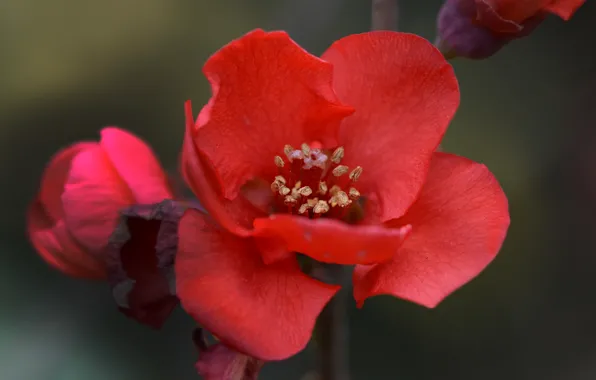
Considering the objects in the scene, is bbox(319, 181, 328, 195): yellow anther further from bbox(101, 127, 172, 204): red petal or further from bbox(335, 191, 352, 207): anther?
bbox(101, 127, 172, 204): red petal

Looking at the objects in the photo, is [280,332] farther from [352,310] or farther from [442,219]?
[352,310]

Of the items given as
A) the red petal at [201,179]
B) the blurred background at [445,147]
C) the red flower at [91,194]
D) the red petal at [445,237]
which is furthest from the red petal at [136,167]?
the blurred background at [445,147]

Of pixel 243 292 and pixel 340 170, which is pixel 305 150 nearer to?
pixel 340 170

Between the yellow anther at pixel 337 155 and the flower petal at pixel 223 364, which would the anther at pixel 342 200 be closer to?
the yellow anther at pixel 337 155

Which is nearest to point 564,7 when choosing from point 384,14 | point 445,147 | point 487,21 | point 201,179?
point 487,21

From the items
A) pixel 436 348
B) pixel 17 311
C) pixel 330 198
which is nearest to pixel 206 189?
pixel 330 198

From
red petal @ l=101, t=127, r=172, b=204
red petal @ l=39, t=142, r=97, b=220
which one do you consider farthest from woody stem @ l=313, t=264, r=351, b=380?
red petal @ l=39, t=142, r=97, b=220
